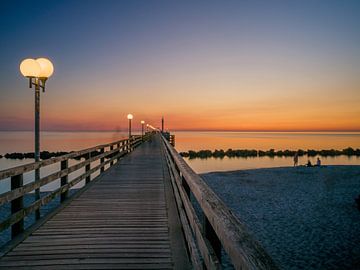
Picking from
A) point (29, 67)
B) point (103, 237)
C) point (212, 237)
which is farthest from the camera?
point (29, 67)

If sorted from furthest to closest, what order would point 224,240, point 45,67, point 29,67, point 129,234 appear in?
point 45,67, point 29,67, point 129,234, point 224,240

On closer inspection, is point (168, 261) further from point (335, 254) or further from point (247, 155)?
point (247, 155)

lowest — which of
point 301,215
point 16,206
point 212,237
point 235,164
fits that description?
point 235,164

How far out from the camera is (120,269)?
296cm

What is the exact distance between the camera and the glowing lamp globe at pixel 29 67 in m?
5.69

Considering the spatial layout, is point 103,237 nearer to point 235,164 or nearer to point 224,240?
point 224,240

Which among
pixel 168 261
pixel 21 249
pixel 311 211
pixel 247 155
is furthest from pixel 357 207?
pixel 247 155

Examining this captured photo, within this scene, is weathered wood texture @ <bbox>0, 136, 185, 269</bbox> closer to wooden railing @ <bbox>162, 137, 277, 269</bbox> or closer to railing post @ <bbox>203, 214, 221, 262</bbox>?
wooden railing @ <bbox>162, 137, 277, 269</bbox>

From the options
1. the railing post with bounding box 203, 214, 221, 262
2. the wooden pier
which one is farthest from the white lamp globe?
the railing post with bounding box 203, 214, 221, 262

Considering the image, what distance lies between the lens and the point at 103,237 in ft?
12.8

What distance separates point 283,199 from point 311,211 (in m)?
2.39

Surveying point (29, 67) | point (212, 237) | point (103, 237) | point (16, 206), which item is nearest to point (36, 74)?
point (29, 67)

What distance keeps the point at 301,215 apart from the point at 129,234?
10.8 m

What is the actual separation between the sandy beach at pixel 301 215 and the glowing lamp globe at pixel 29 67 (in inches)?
237
